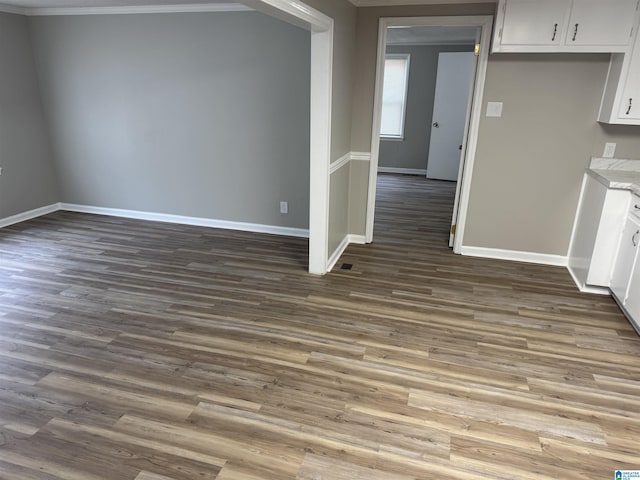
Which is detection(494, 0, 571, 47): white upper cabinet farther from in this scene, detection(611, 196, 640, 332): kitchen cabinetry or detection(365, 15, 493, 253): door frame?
detection(611, 196, 640, 332): kitchen cabinetry

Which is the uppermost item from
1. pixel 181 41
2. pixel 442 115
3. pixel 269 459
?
pixel 181 41

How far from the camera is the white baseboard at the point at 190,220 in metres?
4.71

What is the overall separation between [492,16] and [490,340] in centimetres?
267

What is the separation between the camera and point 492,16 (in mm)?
3582

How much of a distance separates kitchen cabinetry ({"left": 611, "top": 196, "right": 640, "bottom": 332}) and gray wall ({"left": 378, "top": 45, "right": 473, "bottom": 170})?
5.18 metres

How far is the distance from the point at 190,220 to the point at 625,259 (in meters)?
4.21

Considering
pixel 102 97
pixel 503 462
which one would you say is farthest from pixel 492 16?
pixel 102 97

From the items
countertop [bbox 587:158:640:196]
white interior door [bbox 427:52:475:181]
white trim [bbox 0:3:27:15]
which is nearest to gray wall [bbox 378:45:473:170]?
white interior door [bbox 427:52:475:181]

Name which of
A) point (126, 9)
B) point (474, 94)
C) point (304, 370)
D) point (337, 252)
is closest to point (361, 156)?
point (337, 252)

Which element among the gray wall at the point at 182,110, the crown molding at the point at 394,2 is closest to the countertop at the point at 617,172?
the crown molding at the point at 394,2

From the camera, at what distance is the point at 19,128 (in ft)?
15.7

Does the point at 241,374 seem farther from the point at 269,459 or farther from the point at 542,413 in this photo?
the point at 542,413

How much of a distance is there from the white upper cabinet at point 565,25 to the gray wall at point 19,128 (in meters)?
4.90

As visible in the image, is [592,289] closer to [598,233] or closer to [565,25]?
[598,233]
